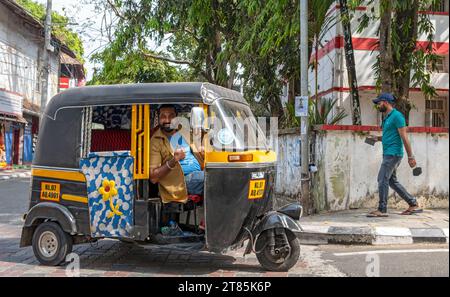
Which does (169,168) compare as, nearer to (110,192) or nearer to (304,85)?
(110,192)

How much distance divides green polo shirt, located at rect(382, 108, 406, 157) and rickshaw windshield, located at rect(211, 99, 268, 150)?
2.56 meters

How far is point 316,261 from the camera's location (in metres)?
5.68

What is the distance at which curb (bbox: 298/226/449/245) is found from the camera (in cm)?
642

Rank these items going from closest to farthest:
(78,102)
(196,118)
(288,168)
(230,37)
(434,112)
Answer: (196,118)
(78,102)
(288,168)
(230,37)
(434,112)

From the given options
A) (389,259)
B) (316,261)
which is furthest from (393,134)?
(316,261)

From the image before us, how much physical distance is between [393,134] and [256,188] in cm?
321

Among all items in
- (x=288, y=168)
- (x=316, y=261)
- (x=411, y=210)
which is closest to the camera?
(x=316, y=261)

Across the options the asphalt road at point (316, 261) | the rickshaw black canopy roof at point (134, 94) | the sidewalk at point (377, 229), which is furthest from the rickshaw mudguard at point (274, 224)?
the sidewalk at point (377, 229)

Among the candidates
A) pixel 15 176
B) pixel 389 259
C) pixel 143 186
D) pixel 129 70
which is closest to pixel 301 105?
pixel 389 259

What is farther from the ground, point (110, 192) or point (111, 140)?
point (111, 140)

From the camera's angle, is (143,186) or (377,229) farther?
(377,229)

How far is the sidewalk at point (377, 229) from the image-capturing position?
21.1ft

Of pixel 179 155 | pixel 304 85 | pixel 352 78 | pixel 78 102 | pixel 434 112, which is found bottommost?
pixel 179 155

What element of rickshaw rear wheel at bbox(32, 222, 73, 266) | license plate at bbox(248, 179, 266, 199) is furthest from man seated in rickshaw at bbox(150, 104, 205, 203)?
rickshaw rear wheel at bbox(32, 222, 73, 266)
